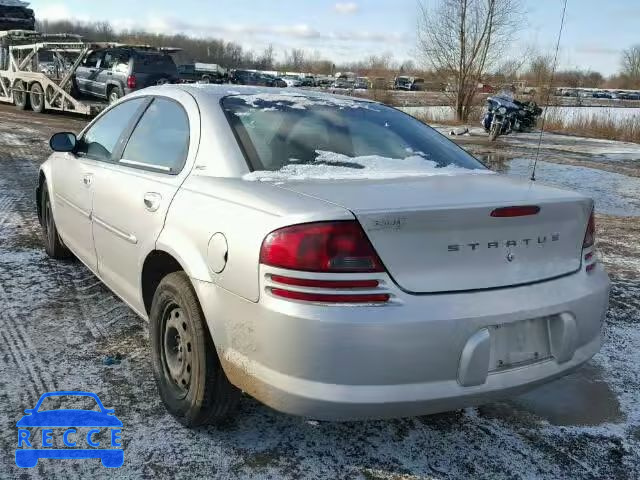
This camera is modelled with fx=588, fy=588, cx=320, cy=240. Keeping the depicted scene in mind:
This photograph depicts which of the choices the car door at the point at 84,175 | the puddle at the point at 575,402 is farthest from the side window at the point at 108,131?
the puddle at the point at 575,402

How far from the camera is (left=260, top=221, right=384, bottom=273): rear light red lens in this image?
2.08 m

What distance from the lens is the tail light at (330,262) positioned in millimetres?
2076

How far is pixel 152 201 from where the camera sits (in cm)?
294

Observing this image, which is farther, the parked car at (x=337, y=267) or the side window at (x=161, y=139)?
the side window at (x=161, y=139)

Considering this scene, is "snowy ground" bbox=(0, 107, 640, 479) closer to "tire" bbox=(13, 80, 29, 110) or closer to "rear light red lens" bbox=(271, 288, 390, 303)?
"rear light red lens" bbox=(271, 288, 390, 303)

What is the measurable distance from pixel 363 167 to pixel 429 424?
4.24 feet

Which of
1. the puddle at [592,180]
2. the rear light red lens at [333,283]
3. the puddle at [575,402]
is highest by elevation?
the rear light red lens at [333,283]

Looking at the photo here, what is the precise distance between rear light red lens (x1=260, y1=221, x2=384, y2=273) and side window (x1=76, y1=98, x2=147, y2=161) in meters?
1.98

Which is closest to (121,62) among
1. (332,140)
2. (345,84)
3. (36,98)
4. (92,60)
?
(92,60)

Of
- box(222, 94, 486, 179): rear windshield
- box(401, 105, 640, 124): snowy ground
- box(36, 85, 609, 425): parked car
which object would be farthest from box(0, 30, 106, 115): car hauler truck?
box(401, 105, 640, 124): snowy ground

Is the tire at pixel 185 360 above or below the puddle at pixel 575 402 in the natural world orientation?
above
